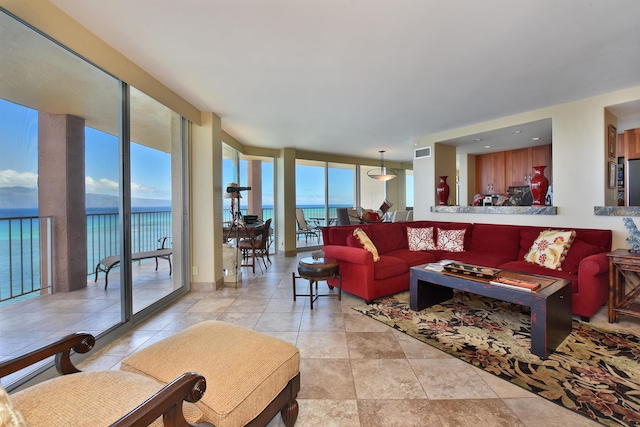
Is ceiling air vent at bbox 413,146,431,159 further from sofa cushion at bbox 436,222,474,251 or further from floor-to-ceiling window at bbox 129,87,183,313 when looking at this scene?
floor-to-ceiling window at bbox 129,87,183,313

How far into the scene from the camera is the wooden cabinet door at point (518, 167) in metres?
5.75

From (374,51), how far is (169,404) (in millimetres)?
2600

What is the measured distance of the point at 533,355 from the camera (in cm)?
205

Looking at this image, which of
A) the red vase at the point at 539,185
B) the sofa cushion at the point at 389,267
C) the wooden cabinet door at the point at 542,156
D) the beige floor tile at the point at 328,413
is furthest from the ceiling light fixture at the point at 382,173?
the beige floor tile at the point at 328,413

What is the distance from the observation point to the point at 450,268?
2777 mm

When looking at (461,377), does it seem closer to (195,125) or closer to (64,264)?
(64,264)

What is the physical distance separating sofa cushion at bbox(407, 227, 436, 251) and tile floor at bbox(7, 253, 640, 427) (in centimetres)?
153

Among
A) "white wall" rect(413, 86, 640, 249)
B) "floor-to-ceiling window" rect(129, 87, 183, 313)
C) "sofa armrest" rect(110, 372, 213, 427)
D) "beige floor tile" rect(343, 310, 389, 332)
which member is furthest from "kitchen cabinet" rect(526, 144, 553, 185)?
"sofa armrest" rect(110, 372, 213, 427)

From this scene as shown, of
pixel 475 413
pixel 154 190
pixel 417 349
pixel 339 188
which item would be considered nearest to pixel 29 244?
pixel 154 190

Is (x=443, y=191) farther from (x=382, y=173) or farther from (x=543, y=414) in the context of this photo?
(x=543, y=414)

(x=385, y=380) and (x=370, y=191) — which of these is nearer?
(x=385, y=380)

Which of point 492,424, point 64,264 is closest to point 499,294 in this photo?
point 492,424

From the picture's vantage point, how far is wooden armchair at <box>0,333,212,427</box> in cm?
82

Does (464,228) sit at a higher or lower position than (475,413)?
higher
